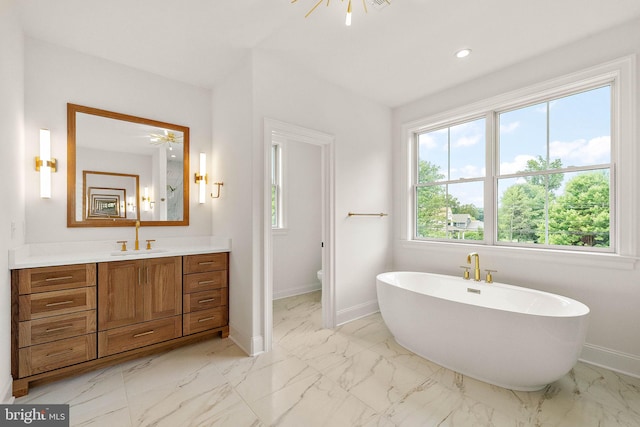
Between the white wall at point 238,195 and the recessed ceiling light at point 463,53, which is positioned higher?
the recessed ceiling light at point 463,53

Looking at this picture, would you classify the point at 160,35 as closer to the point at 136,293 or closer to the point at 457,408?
the point at 136,293

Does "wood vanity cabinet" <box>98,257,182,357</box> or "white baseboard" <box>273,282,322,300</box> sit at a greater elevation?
"wood vanity cabinet" <box>98,257,182,357</box>

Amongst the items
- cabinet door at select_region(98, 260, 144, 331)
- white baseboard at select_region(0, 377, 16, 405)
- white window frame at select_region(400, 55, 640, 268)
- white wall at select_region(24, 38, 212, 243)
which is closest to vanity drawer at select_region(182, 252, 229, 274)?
cabinet door at select_region(98, 260, 144, 331)

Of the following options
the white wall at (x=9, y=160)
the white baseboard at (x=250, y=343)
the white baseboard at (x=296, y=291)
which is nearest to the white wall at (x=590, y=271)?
the white baseboard at (x=250, y=343)

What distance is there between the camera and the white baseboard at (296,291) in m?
4.21

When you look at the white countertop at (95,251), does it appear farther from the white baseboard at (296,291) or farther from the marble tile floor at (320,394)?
the white baseboard at (296,291)

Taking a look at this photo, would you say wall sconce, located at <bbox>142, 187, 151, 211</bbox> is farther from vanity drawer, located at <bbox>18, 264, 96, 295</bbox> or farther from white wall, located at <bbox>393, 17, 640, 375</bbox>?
white wall, located at <bbox>393, 17, 640, 375</bbox>

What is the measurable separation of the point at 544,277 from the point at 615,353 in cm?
68

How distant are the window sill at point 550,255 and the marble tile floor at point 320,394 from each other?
2.70ft

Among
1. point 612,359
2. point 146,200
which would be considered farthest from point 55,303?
point 612,359

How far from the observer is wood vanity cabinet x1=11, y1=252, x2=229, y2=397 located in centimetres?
191

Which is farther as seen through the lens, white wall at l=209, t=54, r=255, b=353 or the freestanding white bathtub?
white wall at l=209, t=54, r=255, b=353

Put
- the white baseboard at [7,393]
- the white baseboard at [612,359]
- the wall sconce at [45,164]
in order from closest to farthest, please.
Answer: the white baseboard at [7,393] < the white baseboard at [612,359] < the wall sconce at [45,164]

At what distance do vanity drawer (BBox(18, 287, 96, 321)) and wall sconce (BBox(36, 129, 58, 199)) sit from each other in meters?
0.82
